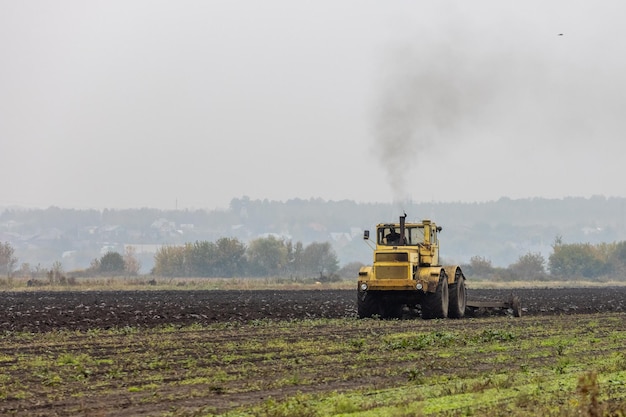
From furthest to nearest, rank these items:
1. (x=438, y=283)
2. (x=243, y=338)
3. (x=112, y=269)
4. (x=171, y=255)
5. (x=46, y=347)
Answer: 1. (x=171, y=255)
2. (x=112, y=269)
3. (x=438, y=283)
4. (x=243, y=338)
5. (x=46, y=347)

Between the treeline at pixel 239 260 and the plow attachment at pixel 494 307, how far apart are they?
13748cm

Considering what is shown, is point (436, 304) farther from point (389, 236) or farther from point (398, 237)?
point (389, 236)

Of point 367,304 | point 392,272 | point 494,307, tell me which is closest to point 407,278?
point 392,272

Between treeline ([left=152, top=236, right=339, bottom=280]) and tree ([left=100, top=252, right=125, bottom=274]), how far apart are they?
41.2 feet

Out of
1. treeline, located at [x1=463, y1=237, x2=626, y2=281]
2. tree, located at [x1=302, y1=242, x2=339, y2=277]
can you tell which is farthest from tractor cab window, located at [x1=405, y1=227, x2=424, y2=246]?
tree, located at [x1=302, y1=242, x2=339, y2=277]

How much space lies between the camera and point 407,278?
35812mm

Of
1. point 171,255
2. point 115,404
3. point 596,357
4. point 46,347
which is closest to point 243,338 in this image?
point 46,347

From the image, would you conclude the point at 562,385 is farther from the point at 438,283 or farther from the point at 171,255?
the point at 171,255

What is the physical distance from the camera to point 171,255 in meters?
186

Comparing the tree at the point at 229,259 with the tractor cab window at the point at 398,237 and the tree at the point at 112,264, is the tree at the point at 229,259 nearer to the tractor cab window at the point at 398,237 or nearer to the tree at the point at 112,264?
the tree at the point at 112,264

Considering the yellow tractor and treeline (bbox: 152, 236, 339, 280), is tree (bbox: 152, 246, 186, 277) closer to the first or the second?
treeline (bbox: 152, 236, 339, 280)

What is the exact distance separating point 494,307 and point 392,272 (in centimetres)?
609

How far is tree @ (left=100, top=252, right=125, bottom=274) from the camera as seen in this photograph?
16900 cm

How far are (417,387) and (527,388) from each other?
1874 mm
